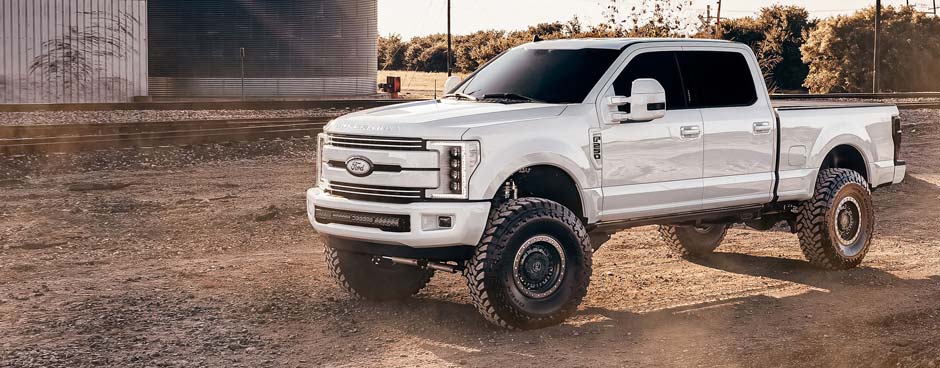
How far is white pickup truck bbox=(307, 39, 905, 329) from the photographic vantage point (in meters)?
7.70

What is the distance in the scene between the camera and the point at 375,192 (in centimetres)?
786

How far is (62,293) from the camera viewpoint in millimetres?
9305

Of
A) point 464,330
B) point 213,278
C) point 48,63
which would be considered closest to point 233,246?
point 213,278

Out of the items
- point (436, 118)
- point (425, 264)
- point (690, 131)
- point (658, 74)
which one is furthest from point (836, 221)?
point (436, 118)

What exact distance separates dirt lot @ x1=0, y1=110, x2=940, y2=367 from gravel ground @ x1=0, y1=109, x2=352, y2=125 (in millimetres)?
15597

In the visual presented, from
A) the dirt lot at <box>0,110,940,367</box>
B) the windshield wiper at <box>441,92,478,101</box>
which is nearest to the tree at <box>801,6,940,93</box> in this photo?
the dirt lot at <box>0,110,940,367</box>

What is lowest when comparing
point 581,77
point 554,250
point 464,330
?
point 464,330

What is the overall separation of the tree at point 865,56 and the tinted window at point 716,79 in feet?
162

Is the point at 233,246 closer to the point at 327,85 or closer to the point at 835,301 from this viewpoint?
the point at 835,301

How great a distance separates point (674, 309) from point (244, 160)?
44.9 feet

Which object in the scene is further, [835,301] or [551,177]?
[835,301]

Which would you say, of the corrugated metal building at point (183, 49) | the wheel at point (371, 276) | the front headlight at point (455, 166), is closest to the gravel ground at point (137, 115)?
the corrugated metal building at point (183, 49)

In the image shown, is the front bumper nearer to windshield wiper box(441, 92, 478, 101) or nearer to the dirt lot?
the dirt lot

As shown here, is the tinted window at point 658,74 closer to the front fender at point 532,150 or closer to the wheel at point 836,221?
the front fender at point 532,150
